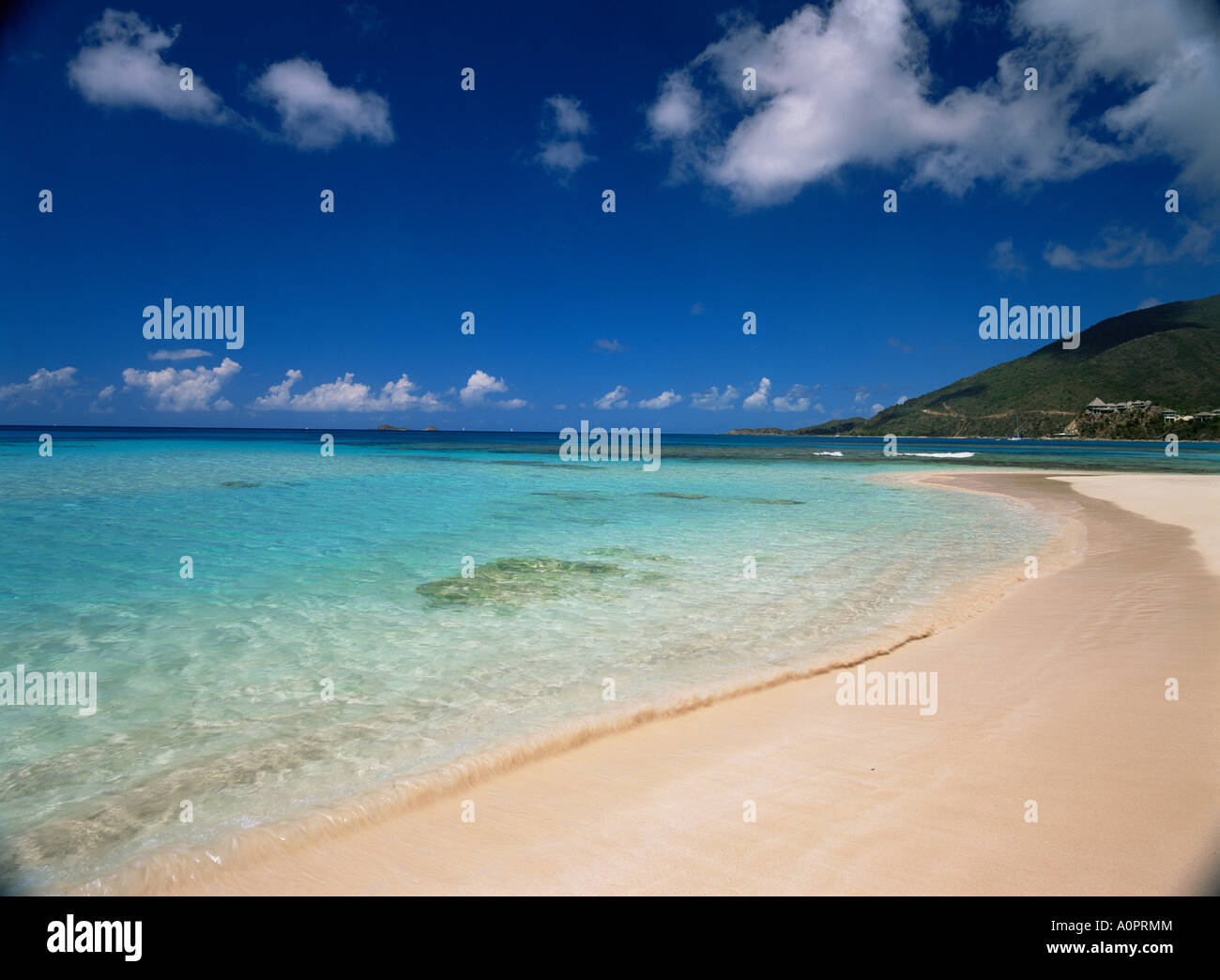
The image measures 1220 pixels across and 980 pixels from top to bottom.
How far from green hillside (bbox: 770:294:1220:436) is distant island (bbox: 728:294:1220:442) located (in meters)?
0.20

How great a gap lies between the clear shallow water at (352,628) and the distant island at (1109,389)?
120787mm

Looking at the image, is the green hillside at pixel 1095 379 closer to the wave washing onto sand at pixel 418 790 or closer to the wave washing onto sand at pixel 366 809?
the wave washing onto sand at pixel 418 790

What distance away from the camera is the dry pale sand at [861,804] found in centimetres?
301

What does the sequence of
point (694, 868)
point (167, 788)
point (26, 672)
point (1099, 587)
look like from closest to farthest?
point (694, 868) → point (167, 788) → point (26, 672) → point (1099, 587)

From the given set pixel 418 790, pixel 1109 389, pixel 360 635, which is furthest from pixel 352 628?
pixel 1109 389

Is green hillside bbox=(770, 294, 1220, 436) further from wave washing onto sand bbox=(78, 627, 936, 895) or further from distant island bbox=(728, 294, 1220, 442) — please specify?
wave washing onto sand bbox=(78, 627, 936, 895)

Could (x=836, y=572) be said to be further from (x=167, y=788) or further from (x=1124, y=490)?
(x=1124, y=490)

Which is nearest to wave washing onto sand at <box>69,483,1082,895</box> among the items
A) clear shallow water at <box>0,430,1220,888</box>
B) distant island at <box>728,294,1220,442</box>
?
clear shallow water at <box>0,430,1220,888</box>

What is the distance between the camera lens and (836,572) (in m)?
10.5

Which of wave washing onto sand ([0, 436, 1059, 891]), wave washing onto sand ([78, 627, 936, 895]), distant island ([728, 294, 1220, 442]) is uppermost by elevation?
distant island ([728, 294, 1220, 442])

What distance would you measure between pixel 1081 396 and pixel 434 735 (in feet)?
501

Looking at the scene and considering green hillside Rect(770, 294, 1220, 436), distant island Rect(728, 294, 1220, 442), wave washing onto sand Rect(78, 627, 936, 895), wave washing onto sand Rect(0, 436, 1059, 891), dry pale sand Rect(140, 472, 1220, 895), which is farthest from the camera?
green hillside Rect(770, 294, 1220, 436)

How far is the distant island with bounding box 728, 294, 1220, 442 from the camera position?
350ft
